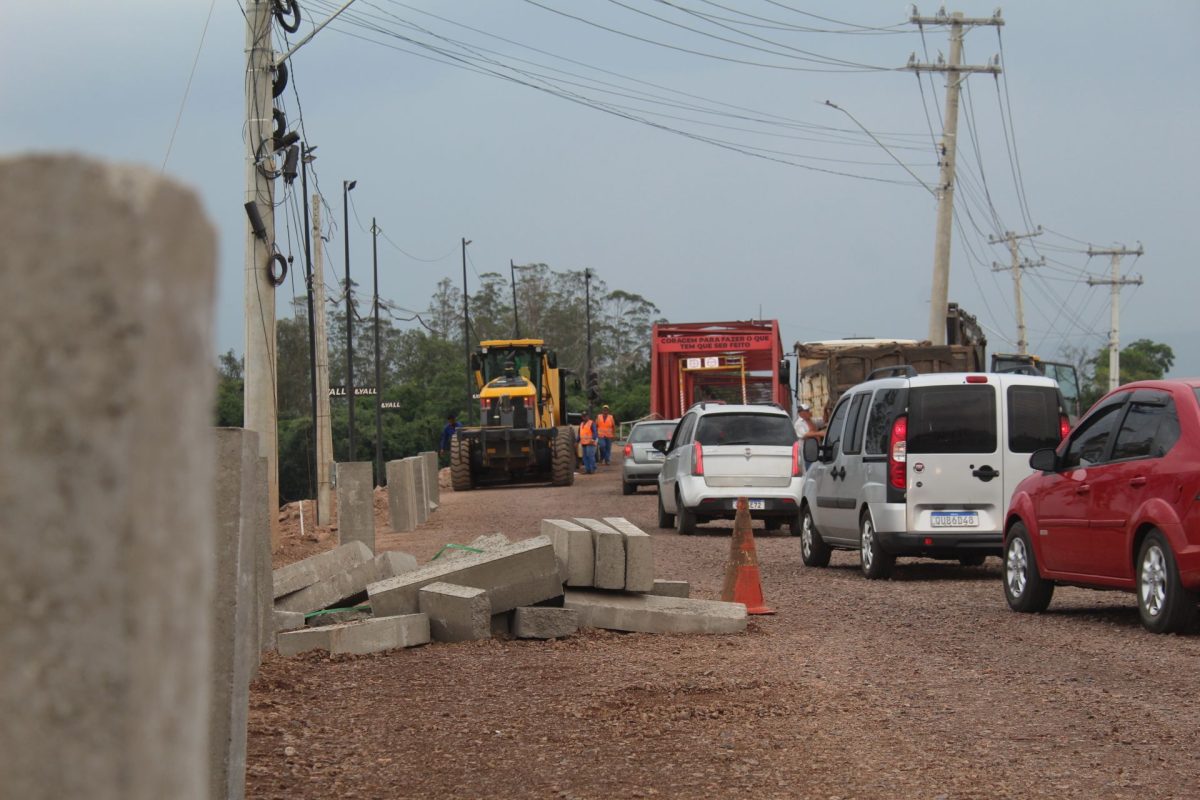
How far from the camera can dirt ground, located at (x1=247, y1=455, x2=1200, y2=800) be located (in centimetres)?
583

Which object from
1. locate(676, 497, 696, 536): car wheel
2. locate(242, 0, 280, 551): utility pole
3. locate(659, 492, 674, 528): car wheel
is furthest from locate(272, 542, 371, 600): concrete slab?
locate(659, 492, 674, 528): car wheel

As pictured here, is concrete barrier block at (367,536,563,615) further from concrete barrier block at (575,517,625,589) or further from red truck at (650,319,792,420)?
red truck at (650,319,792,420)

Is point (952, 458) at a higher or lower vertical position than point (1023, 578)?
higher

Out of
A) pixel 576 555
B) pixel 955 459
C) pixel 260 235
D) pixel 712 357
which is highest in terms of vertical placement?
pixel 260 235

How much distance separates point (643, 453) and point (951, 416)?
731 inches

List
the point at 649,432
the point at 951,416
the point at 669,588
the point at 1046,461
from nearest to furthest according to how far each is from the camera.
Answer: the point at 1046,461, the point at 669,588, the point at 951,416, the point at 649,432

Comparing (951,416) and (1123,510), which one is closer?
(1123,510)

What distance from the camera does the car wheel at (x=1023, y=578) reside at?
11547 millimetres

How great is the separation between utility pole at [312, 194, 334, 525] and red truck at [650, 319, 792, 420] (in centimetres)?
777

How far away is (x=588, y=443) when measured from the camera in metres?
46.8

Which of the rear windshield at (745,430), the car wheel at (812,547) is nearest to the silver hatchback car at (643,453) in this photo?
the rear windshield at (745,430)

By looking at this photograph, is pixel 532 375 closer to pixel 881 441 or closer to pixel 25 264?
pixel 881 441

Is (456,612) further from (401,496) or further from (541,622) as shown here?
(401,496)

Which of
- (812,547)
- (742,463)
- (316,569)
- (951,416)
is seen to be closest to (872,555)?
(951,416)
